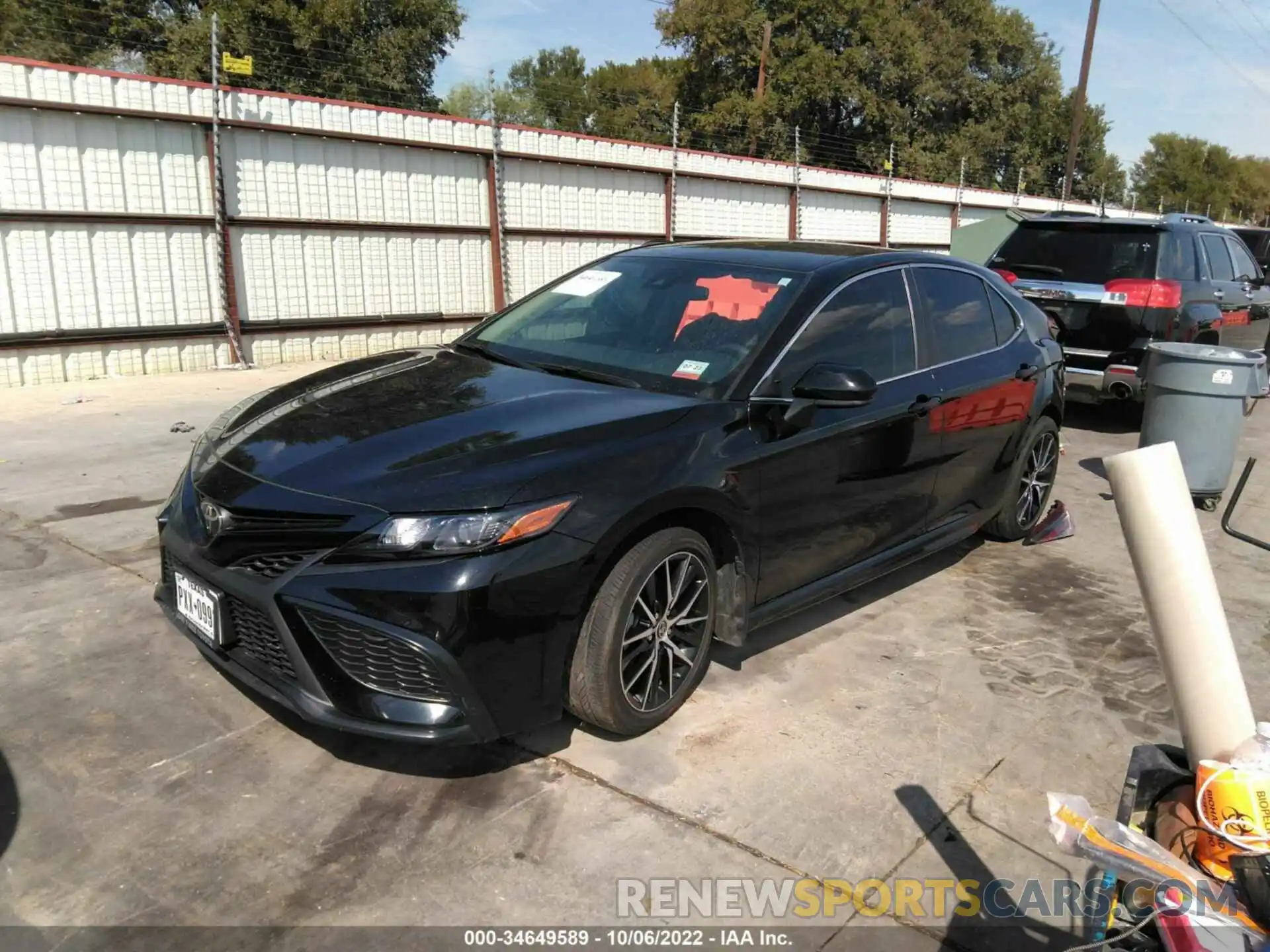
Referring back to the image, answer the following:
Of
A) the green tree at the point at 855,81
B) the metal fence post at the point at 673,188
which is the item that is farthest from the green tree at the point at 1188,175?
the metal fence post at the point at 673,188

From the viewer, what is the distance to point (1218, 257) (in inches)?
353

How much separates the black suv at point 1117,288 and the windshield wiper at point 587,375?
5.37 meters

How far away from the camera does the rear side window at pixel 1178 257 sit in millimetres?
8016

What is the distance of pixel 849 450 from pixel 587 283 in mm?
1425

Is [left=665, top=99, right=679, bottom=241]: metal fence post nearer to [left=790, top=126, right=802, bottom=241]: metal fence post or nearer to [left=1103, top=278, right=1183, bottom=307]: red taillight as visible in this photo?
[left=790, top=126, right=802, bottom=241]: metal fence post

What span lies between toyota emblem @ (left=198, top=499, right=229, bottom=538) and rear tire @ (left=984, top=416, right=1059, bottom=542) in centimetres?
384

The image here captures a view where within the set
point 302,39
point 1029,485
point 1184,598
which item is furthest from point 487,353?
point 302,39

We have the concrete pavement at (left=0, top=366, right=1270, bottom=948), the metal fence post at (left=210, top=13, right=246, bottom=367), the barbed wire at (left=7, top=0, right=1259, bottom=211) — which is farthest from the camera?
the barbed wire at (left=7, top=0, right=1259, bottom=211)

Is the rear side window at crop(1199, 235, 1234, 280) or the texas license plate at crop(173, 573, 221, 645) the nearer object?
the texas license plate at crop(173, 573, 221, 645)

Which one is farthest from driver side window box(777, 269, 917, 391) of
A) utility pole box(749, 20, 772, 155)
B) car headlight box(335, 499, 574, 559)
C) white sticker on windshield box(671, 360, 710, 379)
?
utility pole box(749, 20, 772, 155)

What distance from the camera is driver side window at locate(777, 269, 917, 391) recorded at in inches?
146

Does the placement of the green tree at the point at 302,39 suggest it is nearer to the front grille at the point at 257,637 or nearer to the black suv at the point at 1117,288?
the black suv at the point at 1117,288

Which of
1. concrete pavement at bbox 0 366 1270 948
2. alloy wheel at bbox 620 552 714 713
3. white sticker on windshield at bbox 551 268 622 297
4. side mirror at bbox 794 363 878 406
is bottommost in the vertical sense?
concrete pavement at bbox 0 366 1270 948

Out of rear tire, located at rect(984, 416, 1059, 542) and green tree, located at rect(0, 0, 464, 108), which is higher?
green tree, located at rect(0, 0, 464, 108)
